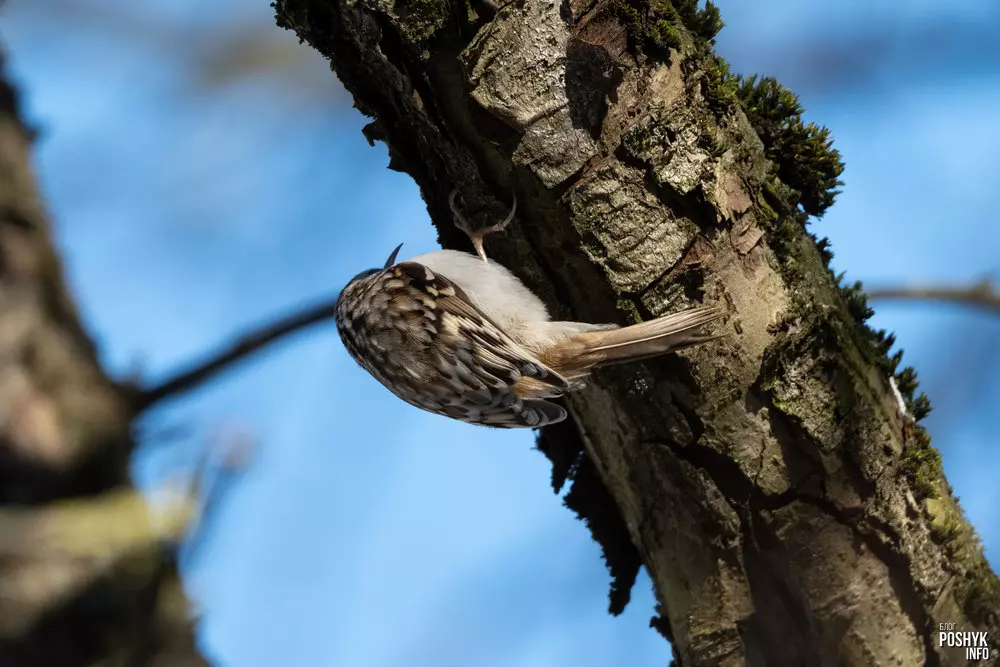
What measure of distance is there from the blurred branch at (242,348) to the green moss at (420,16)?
1.12 m

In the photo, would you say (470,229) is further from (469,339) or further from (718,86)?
(718,86)

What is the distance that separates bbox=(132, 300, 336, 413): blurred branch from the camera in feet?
8.41

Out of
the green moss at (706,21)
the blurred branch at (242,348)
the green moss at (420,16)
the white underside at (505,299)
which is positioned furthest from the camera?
the blurred branch at (242,348)

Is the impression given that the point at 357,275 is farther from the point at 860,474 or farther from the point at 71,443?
the point at 860,474

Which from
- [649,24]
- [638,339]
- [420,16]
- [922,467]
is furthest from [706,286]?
[420,16]

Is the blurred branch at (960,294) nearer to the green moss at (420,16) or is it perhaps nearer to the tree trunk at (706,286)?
the tree trunk at (706,286)

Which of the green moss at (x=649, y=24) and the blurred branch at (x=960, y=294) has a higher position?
the green moss at (x=649, y=24)

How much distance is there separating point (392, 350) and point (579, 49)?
1.21m

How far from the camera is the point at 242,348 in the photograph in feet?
8.40

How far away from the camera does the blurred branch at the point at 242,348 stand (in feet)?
8.41

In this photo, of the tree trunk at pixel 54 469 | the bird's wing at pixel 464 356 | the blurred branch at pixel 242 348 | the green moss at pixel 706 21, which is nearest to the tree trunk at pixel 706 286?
the green moss at pixel 706 21

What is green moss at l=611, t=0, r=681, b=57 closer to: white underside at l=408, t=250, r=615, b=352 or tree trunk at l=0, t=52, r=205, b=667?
white underside at l=408, t=250, r=615, b=352

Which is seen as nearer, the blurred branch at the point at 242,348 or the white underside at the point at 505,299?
the white underside at the point at 505,299

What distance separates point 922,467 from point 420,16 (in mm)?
1531
